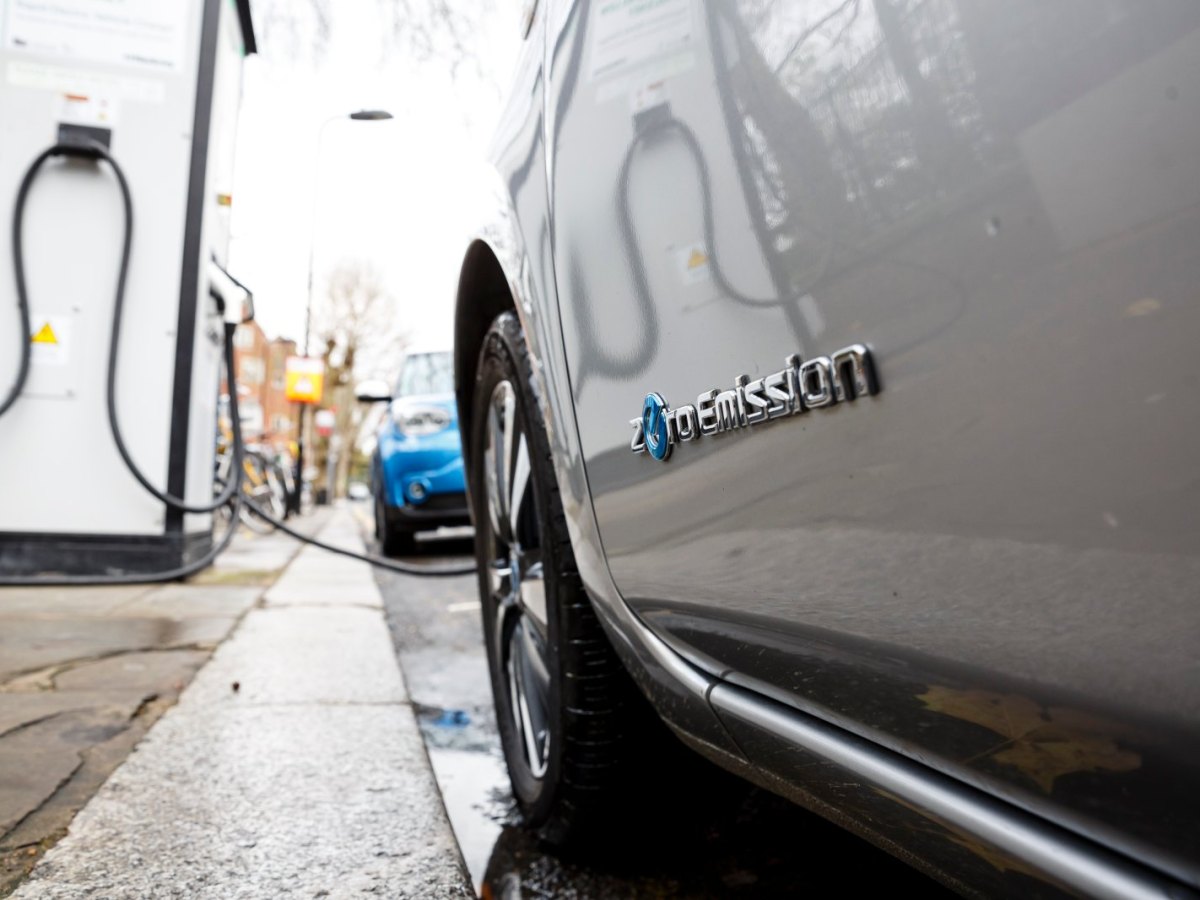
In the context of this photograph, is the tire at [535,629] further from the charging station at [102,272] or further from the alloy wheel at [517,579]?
the charging station at [102,272]

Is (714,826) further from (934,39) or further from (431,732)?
(934,39)

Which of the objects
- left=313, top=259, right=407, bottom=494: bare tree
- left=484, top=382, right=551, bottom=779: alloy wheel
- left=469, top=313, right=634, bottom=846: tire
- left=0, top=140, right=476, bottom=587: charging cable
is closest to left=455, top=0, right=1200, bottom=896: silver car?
left=469, top=313, right=634, bottom=846: tire

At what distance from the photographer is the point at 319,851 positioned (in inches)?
53.4

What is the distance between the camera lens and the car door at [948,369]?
43 centimetres

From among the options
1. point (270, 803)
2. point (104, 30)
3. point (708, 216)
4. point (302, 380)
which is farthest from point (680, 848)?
point (302, 380)

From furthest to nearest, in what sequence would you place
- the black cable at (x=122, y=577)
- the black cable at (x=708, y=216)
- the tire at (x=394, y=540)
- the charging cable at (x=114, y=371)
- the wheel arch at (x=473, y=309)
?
the tire at (x=394, y=540) < the charging cable at (x=114, y=371) < the black cable at (x=122, y=577) < the wheel arch at (x=473, y=309) < the black cable at (x=708, y=216)

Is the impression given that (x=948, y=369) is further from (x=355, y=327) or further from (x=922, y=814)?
(x=355, y=327)

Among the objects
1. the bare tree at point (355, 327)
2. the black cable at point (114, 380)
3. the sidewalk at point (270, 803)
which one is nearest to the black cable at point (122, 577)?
the black cable at point (114, 380)

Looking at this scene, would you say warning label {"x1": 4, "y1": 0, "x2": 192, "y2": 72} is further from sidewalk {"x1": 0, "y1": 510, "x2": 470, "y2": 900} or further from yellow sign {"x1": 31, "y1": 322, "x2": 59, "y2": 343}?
sidewalk {"x1": 0, "y1": 510, "x2": 470, "y2": 900}

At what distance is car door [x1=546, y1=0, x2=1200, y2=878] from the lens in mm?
433

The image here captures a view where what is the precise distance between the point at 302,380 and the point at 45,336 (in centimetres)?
1290

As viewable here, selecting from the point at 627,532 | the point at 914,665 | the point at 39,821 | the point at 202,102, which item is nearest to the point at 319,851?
the point at 39,821

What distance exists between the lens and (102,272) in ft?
14.3

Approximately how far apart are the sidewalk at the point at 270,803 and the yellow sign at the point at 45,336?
247 cm
